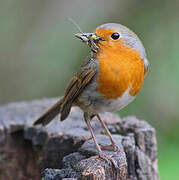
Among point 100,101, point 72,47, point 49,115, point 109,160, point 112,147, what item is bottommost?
point 109,160

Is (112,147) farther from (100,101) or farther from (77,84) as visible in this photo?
(77,84)

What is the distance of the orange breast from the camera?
3.53 meters

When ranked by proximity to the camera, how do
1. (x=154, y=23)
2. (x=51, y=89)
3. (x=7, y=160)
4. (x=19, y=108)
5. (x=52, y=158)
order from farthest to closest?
1. (x=51, y=89)
2. (x=154, y=23)
3. (x=19, y=108)
4. (x=7, y=160)
5. (x=52, y=158)

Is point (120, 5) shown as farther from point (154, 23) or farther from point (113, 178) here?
point (113, 178)

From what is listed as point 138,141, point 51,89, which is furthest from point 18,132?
point 51,89

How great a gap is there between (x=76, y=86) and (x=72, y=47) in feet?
12.5

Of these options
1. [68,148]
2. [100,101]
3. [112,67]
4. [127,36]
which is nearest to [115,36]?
[127,36]

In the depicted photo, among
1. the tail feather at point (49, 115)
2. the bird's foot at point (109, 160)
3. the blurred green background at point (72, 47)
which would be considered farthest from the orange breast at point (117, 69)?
the blurred green background at point (72, 47)

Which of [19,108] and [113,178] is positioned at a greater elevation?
[19,108]

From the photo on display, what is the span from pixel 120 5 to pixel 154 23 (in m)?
0.69

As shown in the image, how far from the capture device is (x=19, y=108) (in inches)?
206

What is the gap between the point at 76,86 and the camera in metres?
3.95

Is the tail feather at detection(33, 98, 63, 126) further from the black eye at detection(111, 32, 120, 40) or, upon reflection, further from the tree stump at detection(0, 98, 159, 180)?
the black eye at detection(111, 32, 120, 40)

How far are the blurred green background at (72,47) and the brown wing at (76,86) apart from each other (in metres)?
3.15
